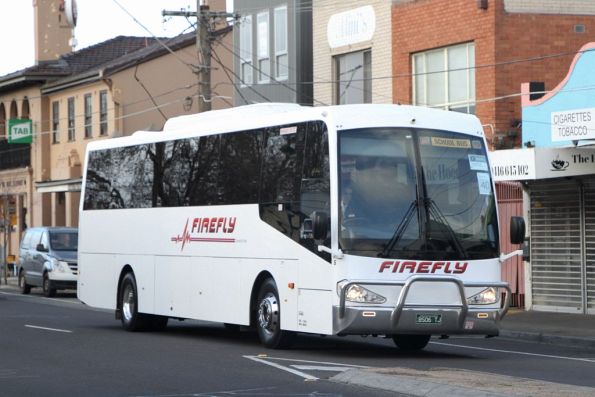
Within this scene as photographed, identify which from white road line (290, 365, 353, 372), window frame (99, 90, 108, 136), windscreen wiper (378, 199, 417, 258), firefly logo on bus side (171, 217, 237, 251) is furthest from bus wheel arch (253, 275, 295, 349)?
window frame (99, 90, 108, 136)

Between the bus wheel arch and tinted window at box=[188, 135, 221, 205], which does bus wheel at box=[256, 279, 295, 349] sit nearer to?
the bus wheel arch

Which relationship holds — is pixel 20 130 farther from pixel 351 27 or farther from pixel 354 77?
pixel 351 27

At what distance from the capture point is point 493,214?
60.2 ft

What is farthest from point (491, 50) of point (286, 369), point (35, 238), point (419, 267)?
point (35, 238)

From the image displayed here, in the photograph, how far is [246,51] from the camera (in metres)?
39.8

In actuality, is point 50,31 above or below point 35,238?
above

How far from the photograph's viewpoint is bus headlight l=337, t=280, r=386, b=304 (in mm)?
17328

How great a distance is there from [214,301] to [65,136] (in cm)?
3704

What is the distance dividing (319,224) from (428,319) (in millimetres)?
1895

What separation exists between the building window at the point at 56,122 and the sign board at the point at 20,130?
3.22 feet

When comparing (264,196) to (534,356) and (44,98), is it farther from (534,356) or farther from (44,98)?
(44,98)

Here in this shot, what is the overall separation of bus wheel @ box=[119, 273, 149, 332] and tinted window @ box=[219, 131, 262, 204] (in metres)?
3.81

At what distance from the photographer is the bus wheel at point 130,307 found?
76.9ft

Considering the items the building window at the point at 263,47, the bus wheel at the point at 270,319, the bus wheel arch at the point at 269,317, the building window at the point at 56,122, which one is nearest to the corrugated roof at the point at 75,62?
the building window at the point at 56,122
